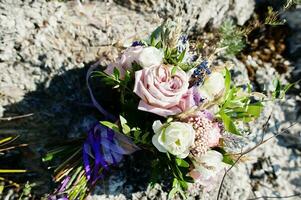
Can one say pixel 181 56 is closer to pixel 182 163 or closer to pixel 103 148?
pixel 182 163

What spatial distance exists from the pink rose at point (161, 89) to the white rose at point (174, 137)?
6 cm

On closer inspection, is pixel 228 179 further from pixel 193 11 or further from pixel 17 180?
pixel 17 180

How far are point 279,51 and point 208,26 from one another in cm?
57

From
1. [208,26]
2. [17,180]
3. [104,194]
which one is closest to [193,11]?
[208,26]

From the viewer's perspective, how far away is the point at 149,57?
6.54 ft

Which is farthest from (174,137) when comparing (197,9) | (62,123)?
(197,9)

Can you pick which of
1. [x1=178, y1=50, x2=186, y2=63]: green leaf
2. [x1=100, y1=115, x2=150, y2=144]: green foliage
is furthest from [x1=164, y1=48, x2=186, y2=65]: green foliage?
[x1=100, y1=115, x2=150, y2=144]: green foliage

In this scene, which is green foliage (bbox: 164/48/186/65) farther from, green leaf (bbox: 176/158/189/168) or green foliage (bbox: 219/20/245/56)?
green foliage (bbox: 219/20/245/56)

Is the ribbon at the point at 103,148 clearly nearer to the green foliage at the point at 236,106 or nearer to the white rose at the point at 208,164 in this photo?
the white rose at the point at 208,164

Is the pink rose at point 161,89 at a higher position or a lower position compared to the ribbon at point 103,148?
higher

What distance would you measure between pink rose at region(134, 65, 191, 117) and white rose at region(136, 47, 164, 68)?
31 mm

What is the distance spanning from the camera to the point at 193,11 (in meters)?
2.61

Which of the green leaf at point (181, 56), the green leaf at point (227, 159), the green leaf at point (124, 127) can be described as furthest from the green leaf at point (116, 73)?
the green leaf at point (227, 159)

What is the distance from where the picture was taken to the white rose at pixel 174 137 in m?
1.93
